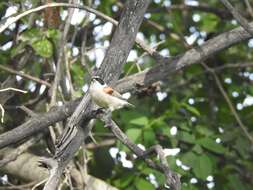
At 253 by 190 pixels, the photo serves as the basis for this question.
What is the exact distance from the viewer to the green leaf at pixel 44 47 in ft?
7.01

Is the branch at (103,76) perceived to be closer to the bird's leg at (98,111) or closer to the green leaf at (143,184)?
the bird's leg at (98,111)

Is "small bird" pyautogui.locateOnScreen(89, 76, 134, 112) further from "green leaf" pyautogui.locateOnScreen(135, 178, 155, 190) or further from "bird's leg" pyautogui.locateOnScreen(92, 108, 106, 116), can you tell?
"green leaf" pyautogui.locateOnScreen(135, 178, 155, 190)

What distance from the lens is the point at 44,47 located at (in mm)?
2154

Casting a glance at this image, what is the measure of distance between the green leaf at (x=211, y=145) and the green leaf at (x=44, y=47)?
650mm

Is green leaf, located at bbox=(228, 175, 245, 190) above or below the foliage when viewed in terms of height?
below

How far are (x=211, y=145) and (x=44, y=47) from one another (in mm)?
716

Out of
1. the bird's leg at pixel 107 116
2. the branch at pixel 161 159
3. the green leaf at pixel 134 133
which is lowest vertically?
the green leaf at pixel 134 133

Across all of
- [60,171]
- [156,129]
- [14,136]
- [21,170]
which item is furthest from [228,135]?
[60,171]

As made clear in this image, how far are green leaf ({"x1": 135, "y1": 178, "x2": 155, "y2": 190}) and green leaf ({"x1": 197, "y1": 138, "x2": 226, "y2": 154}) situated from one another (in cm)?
25

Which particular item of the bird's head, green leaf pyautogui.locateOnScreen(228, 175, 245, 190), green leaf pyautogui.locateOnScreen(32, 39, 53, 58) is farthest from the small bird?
green leaf pyautogui.locateOnScreen(228, 175, 245, 190)

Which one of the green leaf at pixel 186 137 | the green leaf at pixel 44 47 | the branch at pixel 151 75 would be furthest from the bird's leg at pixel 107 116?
the green leaf at pixel 186 137

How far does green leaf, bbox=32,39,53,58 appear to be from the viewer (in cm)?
214

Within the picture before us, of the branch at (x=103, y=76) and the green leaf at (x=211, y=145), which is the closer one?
the branch at (x=103, y=76)

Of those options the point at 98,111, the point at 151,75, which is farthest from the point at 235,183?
the point at 98,111
